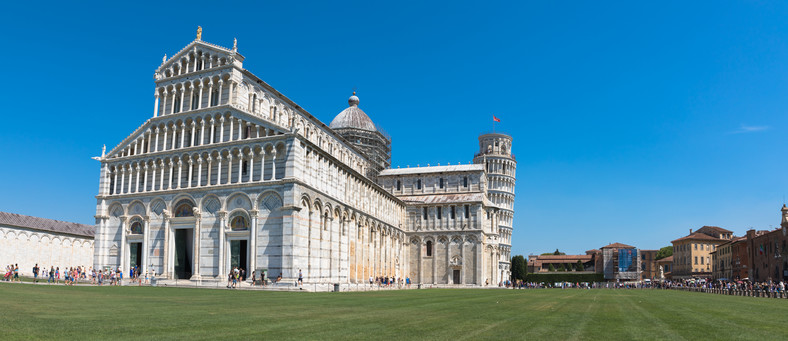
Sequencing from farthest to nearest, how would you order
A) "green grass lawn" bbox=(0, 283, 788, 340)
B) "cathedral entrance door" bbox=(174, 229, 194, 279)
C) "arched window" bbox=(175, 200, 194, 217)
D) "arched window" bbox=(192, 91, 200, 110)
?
"arched window" bbox=(192, 91, 200, 110), "cathedral entrance door" bbox=(174, 229, 194, 279), "arched window" bbox=(175, 200, 194, 217), "green grass lawn" bbox=(0, 283, 788, 340)

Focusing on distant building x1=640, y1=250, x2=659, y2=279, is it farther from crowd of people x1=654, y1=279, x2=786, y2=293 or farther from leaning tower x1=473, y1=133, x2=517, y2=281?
crowd of people x1=654, y1=279, x2=786, y2=293

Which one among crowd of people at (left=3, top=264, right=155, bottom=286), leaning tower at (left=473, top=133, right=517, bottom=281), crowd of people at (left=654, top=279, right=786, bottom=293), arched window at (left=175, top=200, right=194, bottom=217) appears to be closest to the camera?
crowd of people at (left=3, top=264, right=155, bottom=286)

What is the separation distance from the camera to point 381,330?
13.6m

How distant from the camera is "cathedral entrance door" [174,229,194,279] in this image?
162 feet

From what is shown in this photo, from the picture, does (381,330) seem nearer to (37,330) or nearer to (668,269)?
(37,330)

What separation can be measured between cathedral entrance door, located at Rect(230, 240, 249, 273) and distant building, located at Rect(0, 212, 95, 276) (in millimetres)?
31726

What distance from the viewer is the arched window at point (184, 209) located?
1928 inches

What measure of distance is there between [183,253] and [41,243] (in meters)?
28.8

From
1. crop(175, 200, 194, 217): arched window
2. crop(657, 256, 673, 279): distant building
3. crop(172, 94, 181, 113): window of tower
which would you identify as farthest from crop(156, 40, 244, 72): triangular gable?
crop(657, 256, 673, 279): distant building

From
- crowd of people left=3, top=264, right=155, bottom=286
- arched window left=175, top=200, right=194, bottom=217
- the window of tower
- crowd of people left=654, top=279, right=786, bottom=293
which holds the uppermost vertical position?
the window of tower

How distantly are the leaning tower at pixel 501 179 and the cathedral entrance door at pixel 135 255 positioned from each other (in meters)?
64.7

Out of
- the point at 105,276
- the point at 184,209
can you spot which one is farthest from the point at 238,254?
the point at 105,276

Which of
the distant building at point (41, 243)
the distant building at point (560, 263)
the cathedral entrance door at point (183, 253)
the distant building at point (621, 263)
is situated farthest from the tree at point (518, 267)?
the cathedral entrance door at point (183, 253)

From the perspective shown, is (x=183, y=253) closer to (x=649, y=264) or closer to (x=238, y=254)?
(x=238, y=254)
